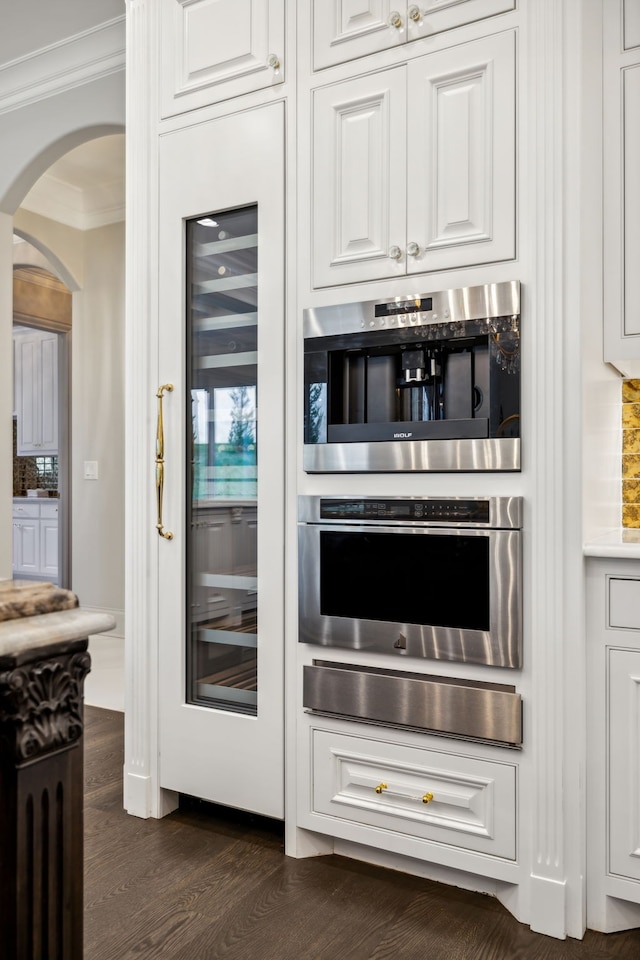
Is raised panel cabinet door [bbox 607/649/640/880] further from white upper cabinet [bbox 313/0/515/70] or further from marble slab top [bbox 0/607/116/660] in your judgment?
white upper cabinet [bbox 313/0/515/70]

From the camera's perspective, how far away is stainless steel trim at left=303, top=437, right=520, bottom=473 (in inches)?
70.1

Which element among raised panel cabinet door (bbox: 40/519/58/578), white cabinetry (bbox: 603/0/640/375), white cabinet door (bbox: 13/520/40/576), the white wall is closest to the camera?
white cabinetry (bbox: 603/0/640/375)

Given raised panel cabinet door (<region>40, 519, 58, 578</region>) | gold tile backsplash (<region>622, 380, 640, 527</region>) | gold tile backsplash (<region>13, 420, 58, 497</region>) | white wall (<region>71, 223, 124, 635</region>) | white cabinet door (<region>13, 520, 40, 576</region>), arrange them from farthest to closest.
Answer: gold tile backsplash (<region>13, 420, 58, 497</region>), white cabinet door (<region>13, 520, 40, 576</region>), raised panel cabinet door (<region>40, 519, 58, 578</region>), white wall (<region>71, 223, 124, 635</region>), gold tile backsplash (<region>622, 380, 640, 527</region>)

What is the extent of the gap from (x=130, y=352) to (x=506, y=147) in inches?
51.3

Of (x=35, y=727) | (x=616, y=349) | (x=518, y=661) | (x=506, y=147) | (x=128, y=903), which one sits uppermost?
(x=506, y=147)

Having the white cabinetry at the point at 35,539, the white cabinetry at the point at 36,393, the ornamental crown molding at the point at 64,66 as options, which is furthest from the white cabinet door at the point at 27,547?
the ornamental crown molding at the point at 64,66

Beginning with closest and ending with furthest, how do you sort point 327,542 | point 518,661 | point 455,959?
point 455,959 → point 518,661 → point 327,542

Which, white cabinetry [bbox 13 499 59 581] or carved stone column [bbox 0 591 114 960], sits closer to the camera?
carved stone column [bbox 0 591 114 960]

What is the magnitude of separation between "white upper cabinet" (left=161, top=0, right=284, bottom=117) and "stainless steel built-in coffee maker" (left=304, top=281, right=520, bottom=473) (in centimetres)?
76

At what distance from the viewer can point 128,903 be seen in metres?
1.84

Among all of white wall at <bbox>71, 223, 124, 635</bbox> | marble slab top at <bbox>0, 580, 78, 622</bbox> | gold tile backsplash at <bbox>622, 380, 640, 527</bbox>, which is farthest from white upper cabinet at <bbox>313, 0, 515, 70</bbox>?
white wall at <bbox>71, 223, 124, 635</bbox>

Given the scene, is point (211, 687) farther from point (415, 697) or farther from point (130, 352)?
point (130, 352)

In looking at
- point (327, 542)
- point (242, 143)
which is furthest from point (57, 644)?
point (242, 143)

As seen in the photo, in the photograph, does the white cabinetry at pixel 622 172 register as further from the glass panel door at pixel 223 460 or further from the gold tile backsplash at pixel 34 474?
the gold tile backsplash at pixel 34 474
